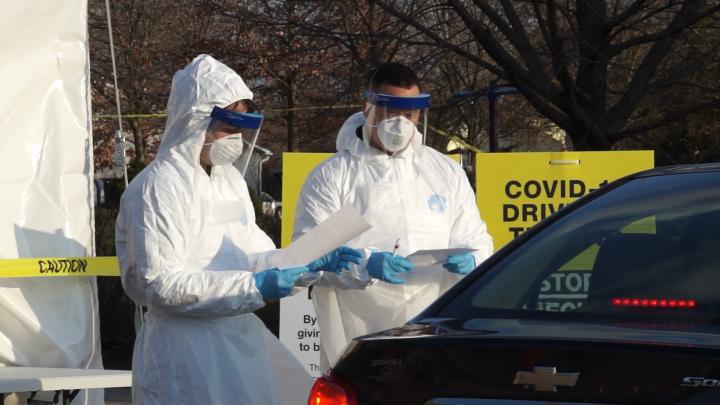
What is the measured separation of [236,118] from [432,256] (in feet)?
2.99

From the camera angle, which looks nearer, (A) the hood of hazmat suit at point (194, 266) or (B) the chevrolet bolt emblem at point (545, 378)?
(B) the chevrolet bolt emblem at point (545, 378)

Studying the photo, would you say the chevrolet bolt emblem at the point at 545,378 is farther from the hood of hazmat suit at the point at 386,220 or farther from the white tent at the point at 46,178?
Result: the white tent at the point at 46,178

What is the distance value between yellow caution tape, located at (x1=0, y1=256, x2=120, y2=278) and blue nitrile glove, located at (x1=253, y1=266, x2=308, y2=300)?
1.45 meters

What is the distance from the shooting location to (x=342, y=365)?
3.06 m

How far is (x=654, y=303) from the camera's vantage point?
3.00m

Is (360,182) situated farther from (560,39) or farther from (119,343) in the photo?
(119,343)

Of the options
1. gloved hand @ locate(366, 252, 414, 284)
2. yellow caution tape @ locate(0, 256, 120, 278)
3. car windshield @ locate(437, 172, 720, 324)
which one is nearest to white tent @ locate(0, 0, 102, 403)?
yellow caution tape @ locate(0, 256, 120, 278)

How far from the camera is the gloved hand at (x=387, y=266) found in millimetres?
4836

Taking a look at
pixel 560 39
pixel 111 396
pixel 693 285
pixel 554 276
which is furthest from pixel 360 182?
pixel 111 396

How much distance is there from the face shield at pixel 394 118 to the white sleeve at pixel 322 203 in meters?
0.21

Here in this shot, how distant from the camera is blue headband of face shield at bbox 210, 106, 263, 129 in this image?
4.54 m

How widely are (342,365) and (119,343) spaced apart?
995 centimetres

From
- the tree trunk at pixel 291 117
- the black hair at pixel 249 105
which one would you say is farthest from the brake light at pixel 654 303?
the tree trunk at pixel 291 117

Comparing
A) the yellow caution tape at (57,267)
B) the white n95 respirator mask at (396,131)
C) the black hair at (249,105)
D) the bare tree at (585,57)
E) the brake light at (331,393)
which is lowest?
the brake light at (331,393)
